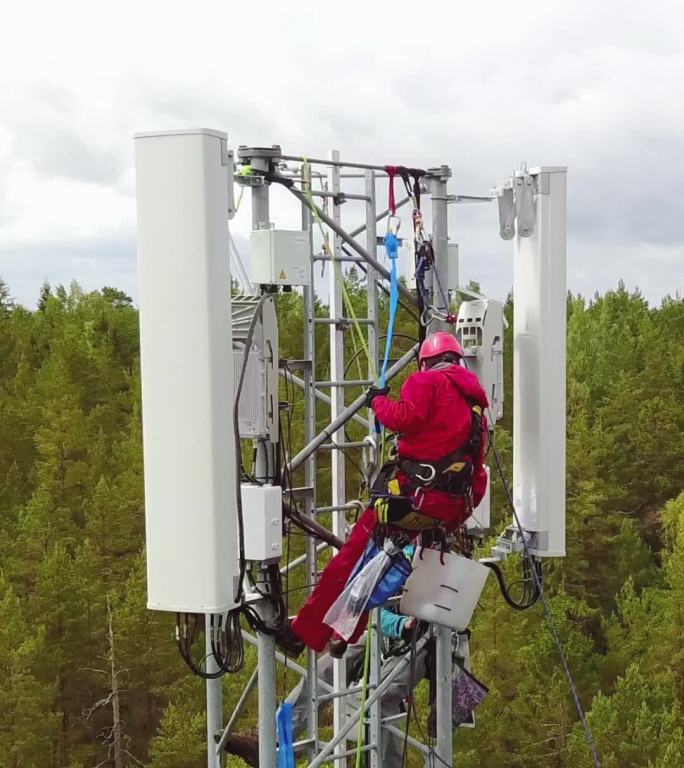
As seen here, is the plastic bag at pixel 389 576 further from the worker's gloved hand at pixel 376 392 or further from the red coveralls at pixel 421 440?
the worker's gloved hand at pixel 376 392

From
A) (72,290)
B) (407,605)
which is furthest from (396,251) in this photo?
(72,290)

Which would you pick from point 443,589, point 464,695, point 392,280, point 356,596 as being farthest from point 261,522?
point 464,695

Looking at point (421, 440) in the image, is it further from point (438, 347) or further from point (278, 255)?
point (278, 255)

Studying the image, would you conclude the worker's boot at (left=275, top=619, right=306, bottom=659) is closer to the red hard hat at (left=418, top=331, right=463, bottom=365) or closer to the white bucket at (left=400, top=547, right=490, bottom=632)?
the white bucket at (left=400, top=547, right=490, bottom=632)

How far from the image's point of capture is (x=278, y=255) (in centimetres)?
546

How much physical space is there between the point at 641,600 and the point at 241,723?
862 cm

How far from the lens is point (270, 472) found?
541 centimetres

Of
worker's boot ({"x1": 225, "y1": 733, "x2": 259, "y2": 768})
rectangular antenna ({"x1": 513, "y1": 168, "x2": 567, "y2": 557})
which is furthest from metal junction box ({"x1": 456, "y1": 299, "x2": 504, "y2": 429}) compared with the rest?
worker's boot ({"x1": 225, "y1": 733, "x2": 259, "y2": 768})

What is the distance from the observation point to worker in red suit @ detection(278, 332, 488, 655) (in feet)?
18.0

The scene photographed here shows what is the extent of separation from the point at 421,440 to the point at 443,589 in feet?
2.96

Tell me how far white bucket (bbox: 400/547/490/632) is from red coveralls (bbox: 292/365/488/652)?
26 centimetres

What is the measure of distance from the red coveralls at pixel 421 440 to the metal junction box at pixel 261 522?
656 millimetres

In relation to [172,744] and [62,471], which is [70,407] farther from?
[172,744]

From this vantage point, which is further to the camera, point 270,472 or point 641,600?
point 641,600
